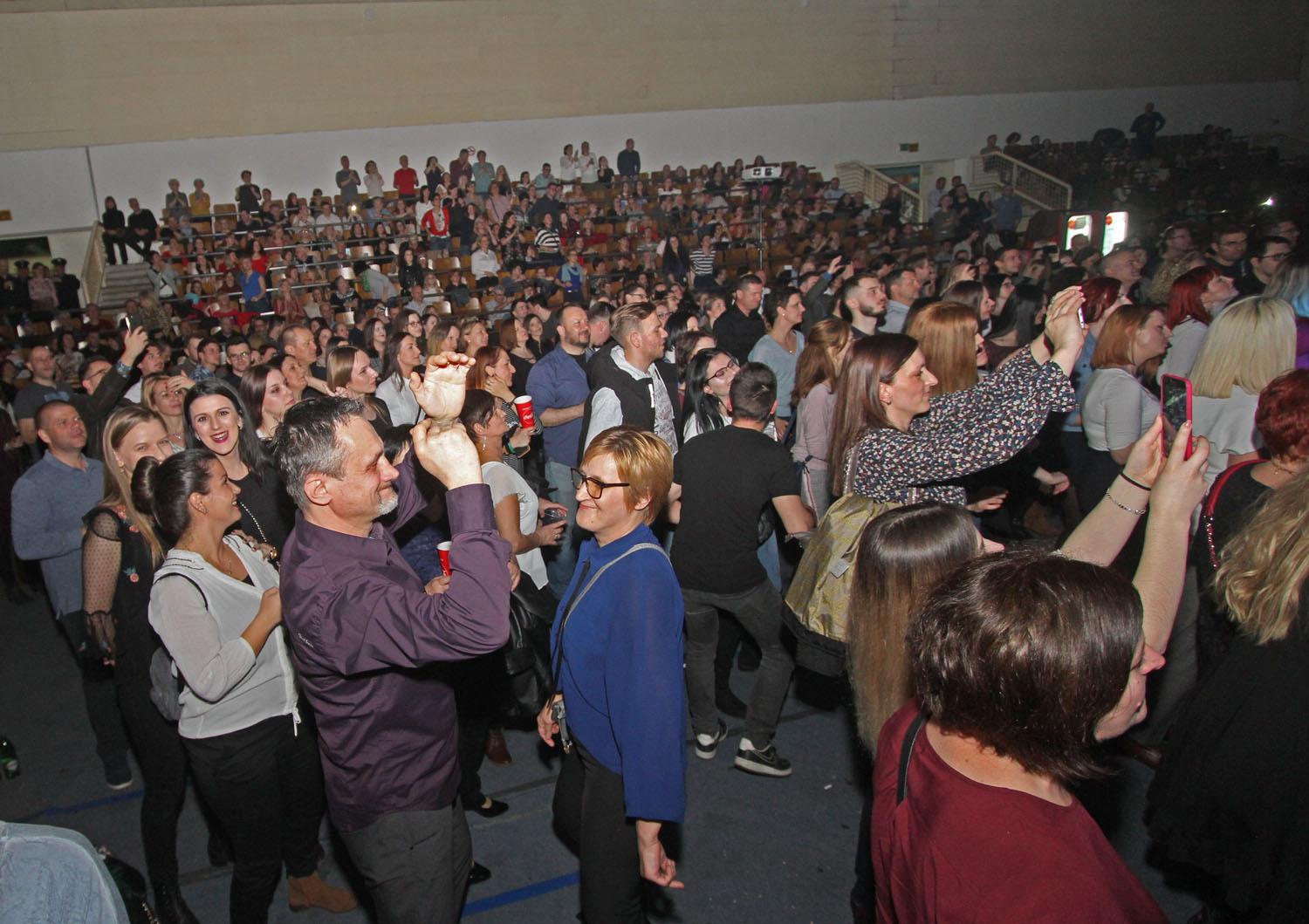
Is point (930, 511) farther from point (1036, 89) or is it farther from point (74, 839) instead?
point (1036, 89)

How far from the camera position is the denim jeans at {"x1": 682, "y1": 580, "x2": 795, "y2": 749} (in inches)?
137

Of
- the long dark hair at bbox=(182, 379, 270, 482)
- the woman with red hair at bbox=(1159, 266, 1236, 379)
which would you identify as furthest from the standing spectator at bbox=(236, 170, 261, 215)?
the woman with red hair at bbox=(1159, 266, 1236, 379)

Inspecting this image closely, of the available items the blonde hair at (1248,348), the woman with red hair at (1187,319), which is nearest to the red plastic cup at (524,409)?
the blonde hair at (1248,348)

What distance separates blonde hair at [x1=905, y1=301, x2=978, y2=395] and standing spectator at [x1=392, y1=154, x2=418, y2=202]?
14.1 meters

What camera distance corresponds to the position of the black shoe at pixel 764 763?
3.51 m

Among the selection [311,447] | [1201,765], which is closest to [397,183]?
[311,447]

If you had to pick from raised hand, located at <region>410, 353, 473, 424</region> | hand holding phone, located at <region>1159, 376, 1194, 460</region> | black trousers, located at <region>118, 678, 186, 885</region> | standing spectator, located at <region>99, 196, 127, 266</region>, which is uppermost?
standing spectator, located at <region>99, 196, 127, 266</region>

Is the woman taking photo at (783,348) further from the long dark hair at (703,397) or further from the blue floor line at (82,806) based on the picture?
the blue floor line at (82,806)

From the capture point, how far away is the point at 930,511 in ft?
6.81

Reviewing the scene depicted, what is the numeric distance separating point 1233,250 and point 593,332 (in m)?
4.96

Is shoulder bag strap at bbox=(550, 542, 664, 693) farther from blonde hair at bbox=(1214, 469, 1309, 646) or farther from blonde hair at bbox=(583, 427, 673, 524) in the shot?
blonde hair at bbox=(1214, 469, 1309, 646)

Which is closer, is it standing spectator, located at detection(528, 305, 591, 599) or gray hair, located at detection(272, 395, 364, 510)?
gray hair, located at detection(272, 395, 364, 510)

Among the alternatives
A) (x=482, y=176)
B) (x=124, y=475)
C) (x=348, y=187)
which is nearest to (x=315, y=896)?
(x=124, y=475)

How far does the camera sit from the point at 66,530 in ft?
12.9
